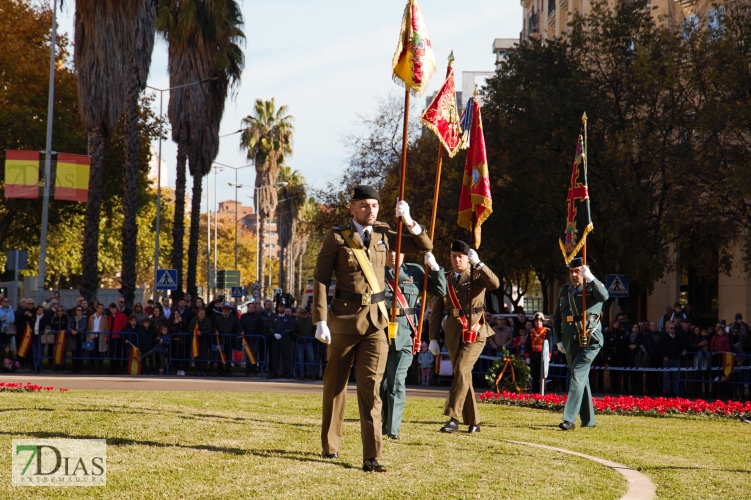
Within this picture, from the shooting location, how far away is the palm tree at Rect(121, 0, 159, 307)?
89.9 ft

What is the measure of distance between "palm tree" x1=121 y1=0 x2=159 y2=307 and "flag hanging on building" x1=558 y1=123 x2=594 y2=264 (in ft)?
59.0

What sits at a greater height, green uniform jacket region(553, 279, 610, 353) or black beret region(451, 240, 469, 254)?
black beret region(451, 240, 469, 254)

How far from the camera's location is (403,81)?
345 inches

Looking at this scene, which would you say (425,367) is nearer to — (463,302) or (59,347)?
(59,347)

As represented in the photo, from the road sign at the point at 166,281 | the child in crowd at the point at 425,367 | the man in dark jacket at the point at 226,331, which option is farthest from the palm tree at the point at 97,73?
the child in crowd at the point at 425,367

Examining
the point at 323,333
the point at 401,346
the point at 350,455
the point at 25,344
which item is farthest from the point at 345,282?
the point at 25,344

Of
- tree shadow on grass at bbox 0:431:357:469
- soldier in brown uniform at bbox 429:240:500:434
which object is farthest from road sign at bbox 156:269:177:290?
tree shadow on grass at bbox 0:431:357:469

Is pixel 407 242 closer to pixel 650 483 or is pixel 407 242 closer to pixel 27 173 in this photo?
pixel 650 483

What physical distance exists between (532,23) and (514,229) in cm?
3394

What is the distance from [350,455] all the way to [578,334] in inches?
170

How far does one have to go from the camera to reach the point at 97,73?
25453 millimetres

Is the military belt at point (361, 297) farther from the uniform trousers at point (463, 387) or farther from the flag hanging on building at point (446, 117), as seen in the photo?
the uniform trousers at point (463, 387)

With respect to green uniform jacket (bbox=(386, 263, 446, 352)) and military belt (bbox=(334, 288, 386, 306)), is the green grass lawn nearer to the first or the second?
green uniform jacket (bbox=(386, 263, 446, 352))

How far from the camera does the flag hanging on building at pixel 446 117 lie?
9422 mm
